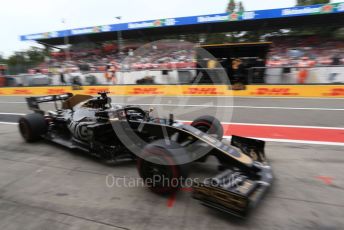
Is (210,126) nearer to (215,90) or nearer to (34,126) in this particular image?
(34,126)

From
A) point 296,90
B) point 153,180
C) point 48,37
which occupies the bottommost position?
point 296,90

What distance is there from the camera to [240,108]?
9.35 metres

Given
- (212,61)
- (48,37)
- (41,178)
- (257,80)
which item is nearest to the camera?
(41,178)

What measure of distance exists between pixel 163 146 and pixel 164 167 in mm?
251

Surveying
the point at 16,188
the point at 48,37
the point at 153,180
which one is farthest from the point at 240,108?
the point at 48,37

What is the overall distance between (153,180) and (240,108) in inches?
261

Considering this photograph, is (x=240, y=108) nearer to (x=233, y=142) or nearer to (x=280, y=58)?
(x=233, y=142)

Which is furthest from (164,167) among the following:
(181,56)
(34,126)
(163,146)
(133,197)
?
(181,56)

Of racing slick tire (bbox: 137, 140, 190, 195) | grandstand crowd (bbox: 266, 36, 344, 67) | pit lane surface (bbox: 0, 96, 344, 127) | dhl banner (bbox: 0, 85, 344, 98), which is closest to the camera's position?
racing slick tire (bbox: 137, 140, 190, 195)

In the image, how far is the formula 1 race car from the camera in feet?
9.71

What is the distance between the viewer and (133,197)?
133 inches

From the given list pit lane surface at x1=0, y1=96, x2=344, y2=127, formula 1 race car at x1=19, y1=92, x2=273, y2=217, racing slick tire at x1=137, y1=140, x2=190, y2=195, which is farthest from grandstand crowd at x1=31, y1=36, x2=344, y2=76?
racing slick tire at x1=137, y1=140, x2=190, y2=195

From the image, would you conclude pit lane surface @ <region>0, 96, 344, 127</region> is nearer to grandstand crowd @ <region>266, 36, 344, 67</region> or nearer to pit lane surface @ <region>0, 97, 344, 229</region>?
pit lane surface @ <region>0, 97, 344, 229</region>

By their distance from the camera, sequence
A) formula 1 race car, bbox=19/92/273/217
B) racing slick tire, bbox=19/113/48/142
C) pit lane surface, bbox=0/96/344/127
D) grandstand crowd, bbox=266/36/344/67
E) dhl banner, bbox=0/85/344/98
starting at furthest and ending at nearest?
1. grandstand crowd, bbox=266/36/344/67
2. dhl banner, bbox=0/85/344/98
3. pit lane surface, bbox=0/96/344/127
4. racing slick tire, bbox=19/113/48/142
5. formula 1 race car, bbox=19/92/273/217
